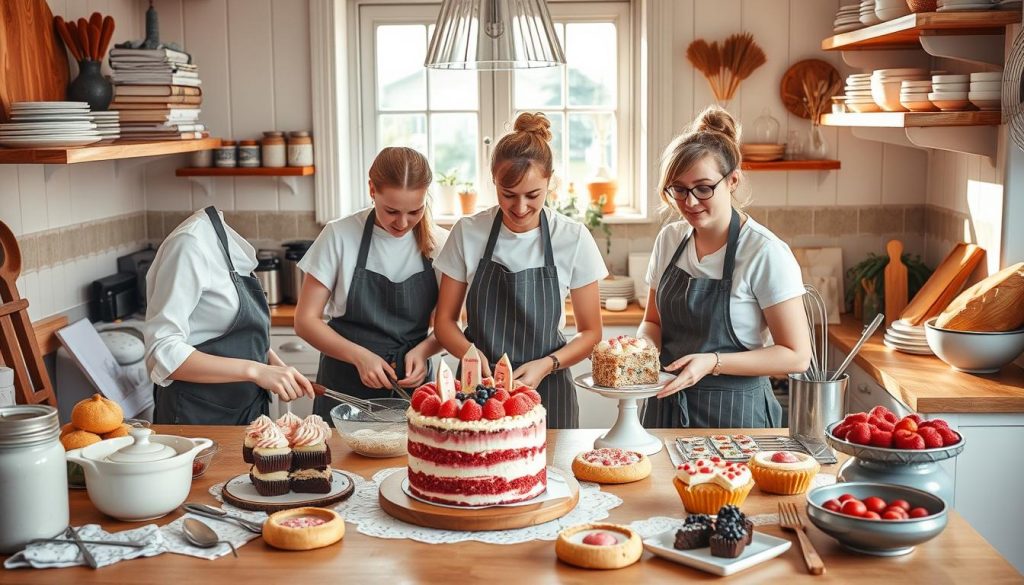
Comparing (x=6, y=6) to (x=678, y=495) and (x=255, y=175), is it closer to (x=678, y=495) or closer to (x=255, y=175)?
(x=255, y=175)

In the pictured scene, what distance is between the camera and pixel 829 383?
2295mm

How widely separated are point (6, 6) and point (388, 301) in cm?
158

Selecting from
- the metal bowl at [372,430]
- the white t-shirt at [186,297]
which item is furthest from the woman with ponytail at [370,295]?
the metal bowl at [372,430]

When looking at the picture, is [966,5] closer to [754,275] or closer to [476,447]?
[754,275]

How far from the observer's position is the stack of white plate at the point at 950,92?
325cm

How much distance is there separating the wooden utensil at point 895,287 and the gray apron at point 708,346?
147 centimetres

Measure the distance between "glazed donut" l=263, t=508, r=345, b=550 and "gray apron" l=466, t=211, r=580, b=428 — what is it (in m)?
1.08

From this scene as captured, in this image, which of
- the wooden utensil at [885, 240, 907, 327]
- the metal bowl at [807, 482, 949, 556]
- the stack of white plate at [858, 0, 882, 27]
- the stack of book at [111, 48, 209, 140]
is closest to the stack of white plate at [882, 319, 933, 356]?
the wooden utensil at [885, 240, 907, 327]

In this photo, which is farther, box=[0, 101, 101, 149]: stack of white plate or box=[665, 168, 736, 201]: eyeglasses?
box=[0, 101, 101, 149]: stack of white plate

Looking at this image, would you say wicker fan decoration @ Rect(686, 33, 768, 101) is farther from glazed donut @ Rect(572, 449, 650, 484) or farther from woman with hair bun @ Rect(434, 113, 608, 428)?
glazed donut @ Rect(572, 449, 650, 484)

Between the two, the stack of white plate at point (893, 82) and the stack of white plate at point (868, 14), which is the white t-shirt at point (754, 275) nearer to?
the stack of white plate at point (893, 82)

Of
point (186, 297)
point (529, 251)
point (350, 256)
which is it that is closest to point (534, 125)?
point (529, 251)

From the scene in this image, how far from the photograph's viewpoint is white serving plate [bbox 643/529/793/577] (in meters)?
1.77

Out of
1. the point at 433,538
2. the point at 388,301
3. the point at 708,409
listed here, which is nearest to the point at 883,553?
the point at 433,538
